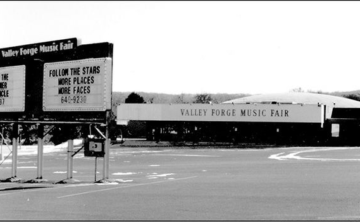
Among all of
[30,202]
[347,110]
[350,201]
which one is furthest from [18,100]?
[347,110]

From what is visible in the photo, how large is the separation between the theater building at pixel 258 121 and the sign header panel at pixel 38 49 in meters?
50.8

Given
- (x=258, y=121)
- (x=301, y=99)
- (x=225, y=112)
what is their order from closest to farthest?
(x=258, y=121), (x=225, y=112), (x=301, y=99)

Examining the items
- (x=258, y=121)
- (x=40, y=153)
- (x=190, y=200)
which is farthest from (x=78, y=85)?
(x=258, y=121)

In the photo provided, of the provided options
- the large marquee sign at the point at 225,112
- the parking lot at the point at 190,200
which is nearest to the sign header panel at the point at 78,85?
the parking lot at the point at 190,200

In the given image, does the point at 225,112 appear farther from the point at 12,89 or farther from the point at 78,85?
the point at 78,85

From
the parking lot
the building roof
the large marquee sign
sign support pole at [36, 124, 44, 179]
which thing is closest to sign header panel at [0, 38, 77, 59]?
sign support pole at [36, 124, 44, 179]

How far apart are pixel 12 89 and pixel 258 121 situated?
51701 mm

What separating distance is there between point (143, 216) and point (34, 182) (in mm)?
10748

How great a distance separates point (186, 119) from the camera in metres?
74.6

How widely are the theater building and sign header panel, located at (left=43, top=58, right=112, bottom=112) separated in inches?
2053

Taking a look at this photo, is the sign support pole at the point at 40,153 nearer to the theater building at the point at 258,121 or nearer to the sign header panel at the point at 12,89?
the sign header panel at the point at 12,89

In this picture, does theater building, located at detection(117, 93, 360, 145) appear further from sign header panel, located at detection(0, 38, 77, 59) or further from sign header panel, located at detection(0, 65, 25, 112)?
sign header panel, located at detection(0, 65, 25, 112)

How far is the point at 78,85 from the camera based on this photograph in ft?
66.8

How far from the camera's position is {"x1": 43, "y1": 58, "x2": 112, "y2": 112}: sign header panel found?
778 inches
